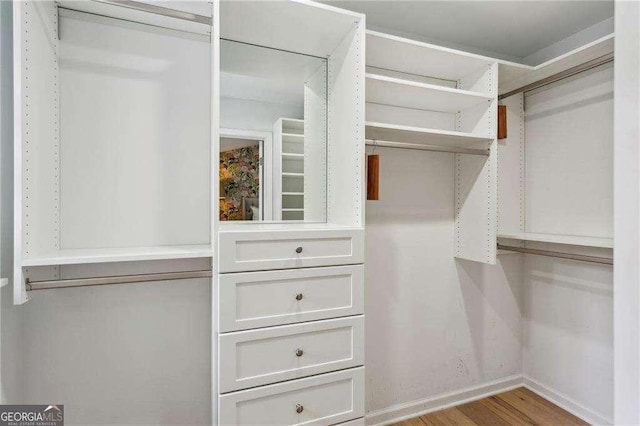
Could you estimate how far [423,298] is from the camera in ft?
7.18

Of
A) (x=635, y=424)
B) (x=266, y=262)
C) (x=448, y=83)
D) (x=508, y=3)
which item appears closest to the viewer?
(x=635, y=424)

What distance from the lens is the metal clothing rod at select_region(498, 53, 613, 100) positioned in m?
1.77

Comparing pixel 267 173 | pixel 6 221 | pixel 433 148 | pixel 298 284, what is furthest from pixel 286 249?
pixel 433 148

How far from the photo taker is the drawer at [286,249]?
1.28 m

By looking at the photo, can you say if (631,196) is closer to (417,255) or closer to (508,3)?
(417,255)

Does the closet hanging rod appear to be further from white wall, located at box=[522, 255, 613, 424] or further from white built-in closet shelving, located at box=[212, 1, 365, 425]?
white wall, located at box=[522, 255, 613, 424]

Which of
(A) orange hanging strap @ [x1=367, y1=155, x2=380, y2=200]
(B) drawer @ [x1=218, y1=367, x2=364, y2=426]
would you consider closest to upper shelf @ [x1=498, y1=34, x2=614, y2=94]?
(A) orange hanging strap @ [x1=367, y1=155, x2=380, y2=200]

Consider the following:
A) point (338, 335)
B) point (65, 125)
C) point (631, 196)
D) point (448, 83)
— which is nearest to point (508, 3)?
point (448, 83)

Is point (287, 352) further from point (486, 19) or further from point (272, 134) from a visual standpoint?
point (486, 19)

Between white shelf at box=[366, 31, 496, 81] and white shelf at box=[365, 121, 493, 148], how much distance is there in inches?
16.1

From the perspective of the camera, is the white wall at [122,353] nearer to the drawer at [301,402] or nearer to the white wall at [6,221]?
the white wall at [6,221]

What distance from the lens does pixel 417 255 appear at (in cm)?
217

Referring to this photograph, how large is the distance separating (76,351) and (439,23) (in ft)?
8.42

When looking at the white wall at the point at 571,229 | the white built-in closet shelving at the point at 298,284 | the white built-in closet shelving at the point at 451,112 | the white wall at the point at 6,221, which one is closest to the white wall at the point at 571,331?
the white wall at the point at 571,229
